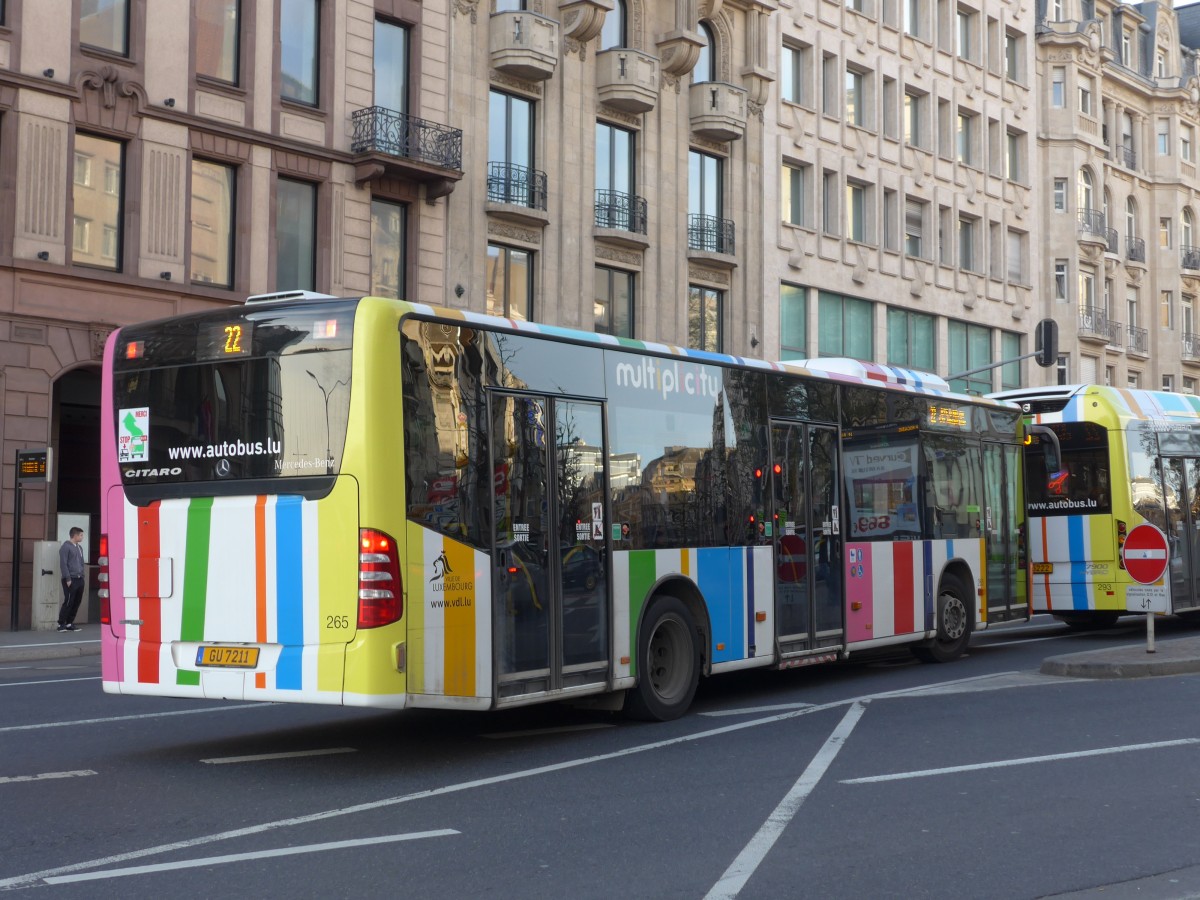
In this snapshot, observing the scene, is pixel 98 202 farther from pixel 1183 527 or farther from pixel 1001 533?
pixel 1183 527

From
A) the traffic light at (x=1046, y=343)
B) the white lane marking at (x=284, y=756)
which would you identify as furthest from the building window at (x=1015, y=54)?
the white lane marking at (x=284, y=756)

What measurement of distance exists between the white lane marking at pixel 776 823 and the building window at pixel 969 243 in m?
39.8

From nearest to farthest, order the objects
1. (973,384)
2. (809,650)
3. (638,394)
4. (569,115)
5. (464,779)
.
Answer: (464,779) → (638,394) → (809,650) → (569,115) → (973,384)

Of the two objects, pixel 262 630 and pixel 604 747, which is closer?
pixel 262 630

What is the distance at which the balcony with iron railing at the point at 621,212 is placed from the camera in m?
34.9

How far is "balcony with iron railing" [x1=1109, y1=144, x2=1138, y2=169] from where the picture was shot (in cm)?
5800

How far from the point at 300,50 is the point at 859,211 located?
65.8 ft

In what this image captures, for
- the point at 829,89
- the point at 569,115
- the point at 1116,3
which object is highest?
the point at 1116,3

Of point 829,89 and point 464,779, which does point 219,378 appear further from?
point 829,89

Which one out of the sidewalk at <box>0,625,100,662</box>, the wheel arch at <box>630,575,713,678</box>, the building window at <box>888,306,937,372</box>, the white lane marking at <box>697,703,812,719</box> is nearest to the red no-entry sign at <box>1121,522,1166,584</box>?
the white lane marking at <box>697,703,812,719</box>

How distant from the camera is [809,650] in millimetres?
13812

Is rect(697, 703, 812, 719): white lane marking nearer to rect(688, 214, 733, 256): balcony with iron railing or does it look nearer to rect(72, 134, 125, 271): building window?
rect(72, 134, 125, 271): building window

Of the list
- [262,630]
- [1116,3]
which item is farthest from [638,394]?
[1116,3]

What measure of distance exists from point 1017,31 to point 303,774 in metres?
48.1
